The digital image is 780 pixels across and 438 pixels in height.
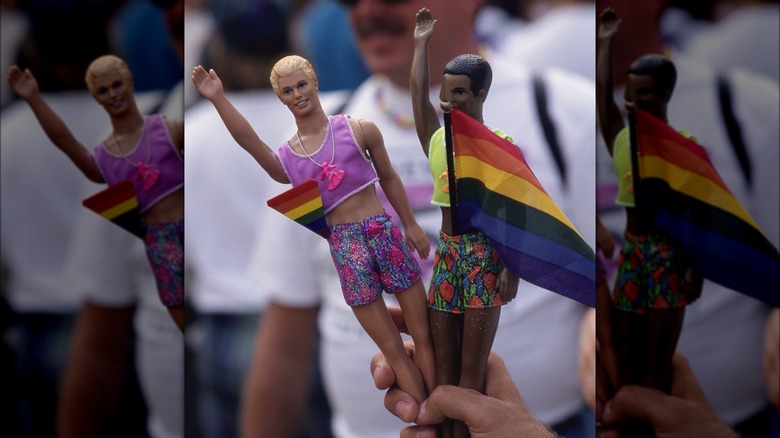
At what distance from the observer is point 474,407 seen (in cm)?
315

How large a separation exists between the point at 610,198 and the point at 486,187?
2.10 feet

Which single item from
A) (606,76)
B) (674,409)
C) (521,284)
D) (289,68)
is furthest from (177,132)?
(674,409)

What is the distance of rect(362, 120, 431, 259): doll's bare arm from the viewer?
10.1 ft

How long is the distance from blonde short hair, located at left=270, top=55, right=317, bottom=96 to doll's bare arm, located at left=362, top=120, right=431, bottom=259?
0.23m

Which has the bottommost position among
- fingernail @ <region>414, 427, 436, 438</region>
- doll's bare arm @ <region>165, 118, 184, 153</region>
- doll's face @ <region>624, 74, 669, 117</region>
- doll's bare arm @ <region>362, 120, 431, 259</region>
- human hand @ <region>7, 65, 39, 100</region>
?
fingernail @ <region>414, 427, 436, 438</region>

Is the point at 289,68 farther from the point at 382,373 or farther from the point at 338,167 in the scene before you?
the point at 382,373

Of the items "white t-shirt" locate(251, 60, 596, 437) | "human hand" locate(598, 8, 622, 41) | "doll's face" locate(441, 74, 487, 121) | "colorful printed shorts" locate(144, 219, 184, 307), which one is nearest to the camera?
"doll's face" locate(441, 74, 487, 121)

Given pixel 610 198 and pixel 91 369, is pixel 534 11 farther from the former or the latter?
pixel 91 369

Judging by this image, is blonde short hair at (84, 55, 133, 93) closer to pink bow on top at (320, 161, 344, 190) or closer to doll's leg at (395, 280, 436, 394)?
pink bow on top at (320, 161, 344, 190)

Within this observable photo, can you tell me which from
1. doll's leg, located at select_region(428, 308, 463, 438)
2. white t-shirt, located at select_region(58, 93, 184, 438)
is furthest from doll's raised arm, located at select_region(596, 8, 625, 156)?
white t-shirt, located at select_region(58, 93, 184, 438)

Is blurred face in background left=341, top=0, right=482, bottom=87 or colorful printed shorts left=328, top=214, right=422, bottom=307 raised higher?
blurred face in background left=341, top=0, right=482, bottom=87

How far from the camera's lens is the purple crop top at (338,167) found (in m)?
3.07

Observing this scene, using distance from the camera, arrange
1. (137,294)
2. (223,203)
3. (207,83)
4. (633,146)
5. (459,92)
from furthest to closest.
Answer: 1. (137,294)
2. (633,146)
3. (223,203)
4. (207,83)
5. (459,92)

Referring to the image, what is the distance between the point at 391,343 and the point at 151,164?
3.62 feet
